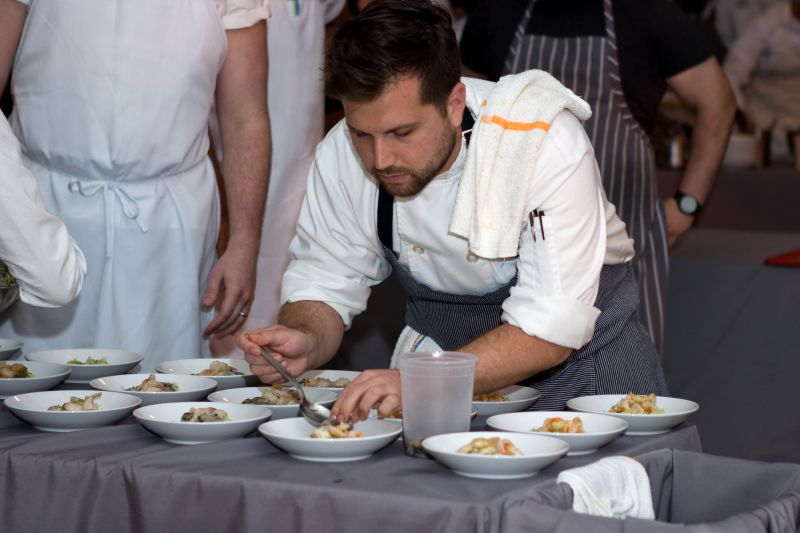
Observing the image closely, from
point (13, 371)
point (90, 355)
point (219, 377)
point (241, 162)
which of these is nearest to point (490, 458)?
point (219, 377)

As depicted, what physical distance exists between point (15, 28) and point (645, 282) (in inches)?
62.8

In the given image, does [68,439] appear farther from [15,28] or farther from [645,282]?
[645,282]

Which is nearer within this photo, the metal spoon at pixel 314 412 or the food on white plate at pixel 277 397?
the metal spoon at pixel 314 412

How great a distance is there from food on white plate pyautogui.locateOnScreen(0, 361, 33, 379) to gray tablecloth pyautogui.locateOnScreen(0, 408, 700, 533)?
1.08ft

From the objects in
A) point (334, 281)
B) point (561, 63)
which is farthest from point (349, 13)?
point (334, 281)

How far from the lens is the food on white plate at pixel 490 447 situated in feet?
4.25

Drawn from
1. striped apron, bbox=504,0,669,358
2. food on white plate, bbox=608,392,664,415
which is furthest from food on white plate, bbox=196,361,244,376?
striped apron, bbox=504,0,669,358

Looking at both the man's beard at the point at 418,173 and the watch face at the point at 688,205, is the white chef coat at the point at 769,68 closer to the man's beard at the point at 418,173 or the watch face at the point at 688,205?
the watch face at the point at 688,205

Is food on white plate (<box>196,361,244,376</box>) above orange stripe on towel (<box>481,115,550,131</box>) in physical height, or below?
below

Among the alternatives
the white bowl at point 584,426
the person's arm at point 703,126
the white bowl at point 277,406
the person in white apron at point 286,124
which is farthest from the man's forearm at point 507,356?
the person's arm at point 703,126

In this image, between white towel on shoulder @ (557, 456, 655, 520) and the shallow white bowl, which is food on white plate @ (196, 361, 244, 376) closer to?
the shallow white bowl

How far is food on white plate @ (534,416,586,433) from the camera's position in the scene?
1.45m

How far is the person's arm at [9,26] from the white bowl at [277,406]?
0.84m

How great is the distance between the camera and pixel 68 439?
1464 mm
